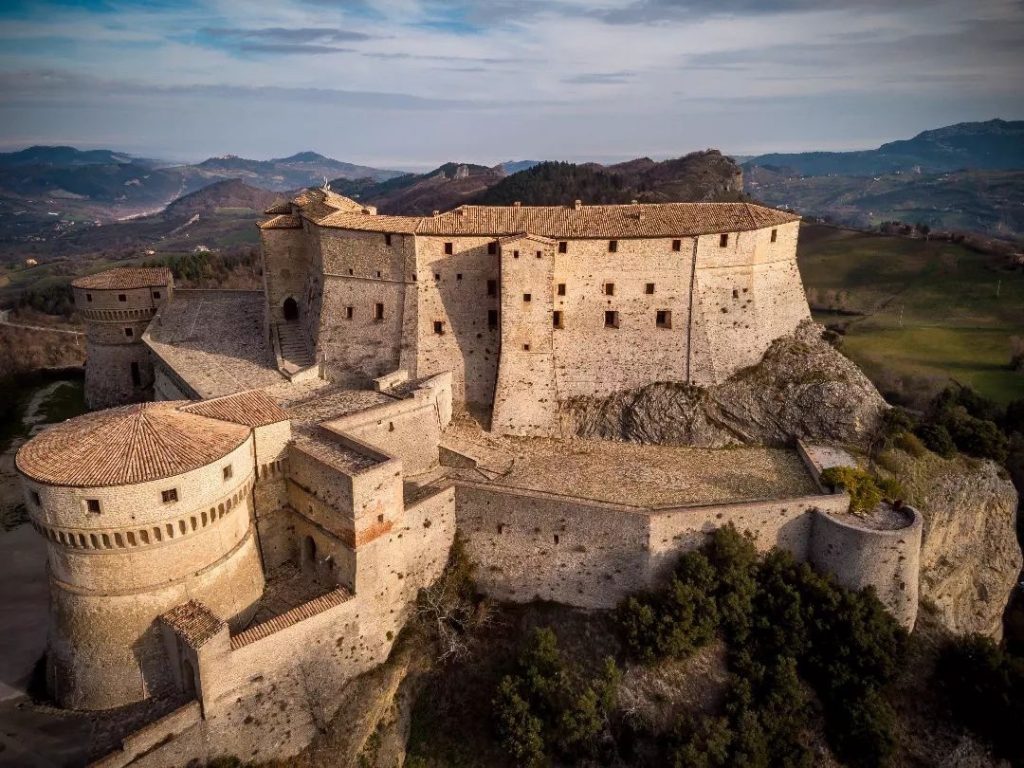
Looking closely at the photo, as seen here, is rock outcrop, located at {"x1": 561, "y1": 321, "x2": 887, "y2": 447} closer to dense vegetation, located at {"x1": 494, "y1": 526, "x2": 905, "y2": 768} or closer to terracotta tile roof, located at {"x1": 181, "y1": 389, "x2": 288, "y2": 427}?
dense vegetation, located at {"x1": 494, "y1": 526, "x2": 905, "y2": 768}

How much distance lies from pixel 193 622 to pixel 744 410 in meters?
24.4

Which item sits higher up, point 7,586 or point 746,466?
point 746,466

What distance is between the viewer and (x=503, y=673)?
77.6 feet

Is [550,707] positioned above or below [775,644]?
below

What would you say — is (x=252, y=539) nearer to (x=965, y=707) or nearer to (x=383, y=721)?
(x=383, y=721)

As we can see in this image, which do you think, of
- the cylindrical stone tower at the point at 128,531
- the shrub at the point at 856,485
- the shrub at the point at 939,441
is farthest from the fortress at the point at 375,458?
the shrub at the point at 939,441

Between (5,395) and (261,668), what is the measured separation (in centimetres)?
3646

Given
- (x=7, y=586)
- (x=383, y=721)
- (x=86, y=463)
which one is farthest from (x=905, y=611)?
(x=7, y=586)

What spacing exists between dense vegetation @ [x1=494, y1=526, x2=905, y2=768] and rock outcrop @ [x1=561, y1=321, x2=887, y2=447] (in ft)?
25.4

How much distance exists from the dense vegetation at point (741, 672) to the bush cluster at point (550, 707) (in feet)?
0.12

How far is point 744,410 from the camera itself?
31.5 m

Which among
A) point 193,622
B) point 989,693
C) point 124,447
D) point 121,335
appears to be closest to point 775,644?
point 989,693

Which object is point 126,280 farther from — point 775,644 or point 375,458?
point 775,644

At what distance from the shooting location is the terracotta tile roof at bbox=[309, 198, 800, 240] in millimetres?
30502
